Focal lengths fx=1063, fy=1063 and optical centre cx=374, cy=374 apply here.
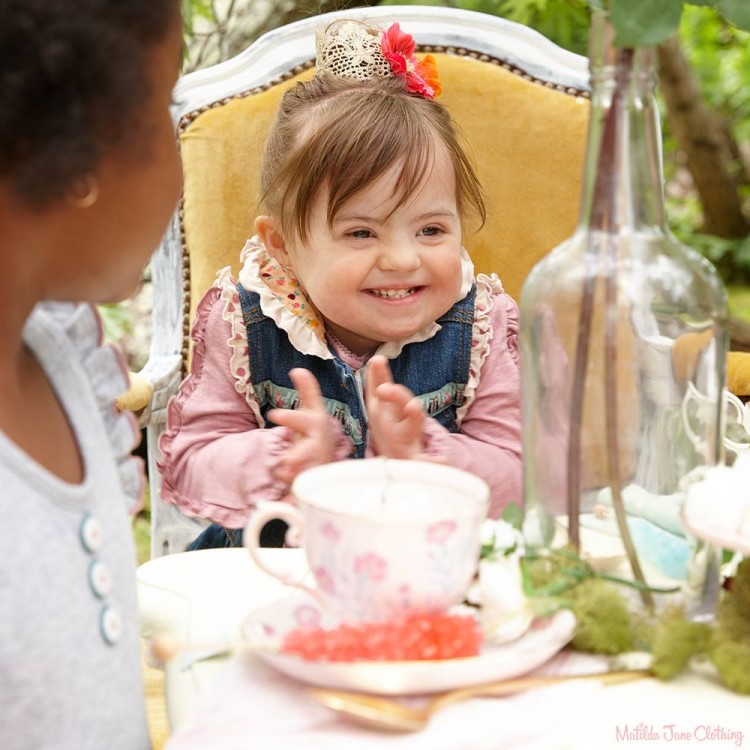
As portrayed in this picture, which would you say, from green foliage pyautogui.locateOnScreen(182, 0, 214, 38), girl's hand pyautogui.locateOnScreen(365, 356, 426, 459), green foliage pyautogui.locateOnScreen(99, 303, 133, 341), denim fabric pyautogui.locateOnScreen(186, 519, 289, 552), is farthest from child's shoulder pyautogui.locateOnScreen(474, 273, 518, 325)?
green foliage pyautogui.locateOnScreen(99, 303, 133, 341)

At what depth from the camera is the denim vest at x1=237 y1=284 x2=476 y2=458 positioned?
144 centimetres

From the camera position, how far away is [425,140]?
4.45 ft

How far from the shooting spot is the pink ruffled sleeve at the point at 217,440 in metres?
1.24

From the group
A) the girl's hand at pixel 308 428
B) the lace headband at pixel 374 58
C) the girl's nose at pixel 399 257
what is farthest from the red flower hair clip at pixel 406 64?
the girl's hand at pixel 308 428

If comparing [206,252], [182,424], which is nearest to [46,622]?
[182,424]

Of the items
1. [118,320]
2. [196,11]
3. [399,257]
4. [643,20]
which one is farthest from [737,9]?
[118,320]

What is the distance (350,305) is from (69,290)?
0.70m

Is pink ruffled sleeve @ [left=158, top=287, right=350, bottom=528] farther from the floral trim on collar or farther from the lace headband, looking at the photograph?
the lace headband

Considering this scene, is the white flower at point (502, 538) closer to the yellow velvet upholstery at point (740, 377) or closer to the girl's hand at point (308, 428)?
the girl's hand at point (308, 428)

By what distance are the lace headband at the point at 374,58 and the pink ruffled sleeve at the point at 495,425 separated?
1.08ft

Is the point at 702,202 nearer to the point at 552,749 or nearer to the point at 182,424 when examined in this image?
the point at 182,424

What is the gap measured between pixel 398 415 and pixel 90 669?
437 millimetres

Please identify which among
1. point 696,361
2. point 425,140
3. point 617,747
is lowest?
point 617,747

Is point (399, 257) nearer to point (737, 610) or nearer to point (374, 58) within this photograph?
point (374, 58)
